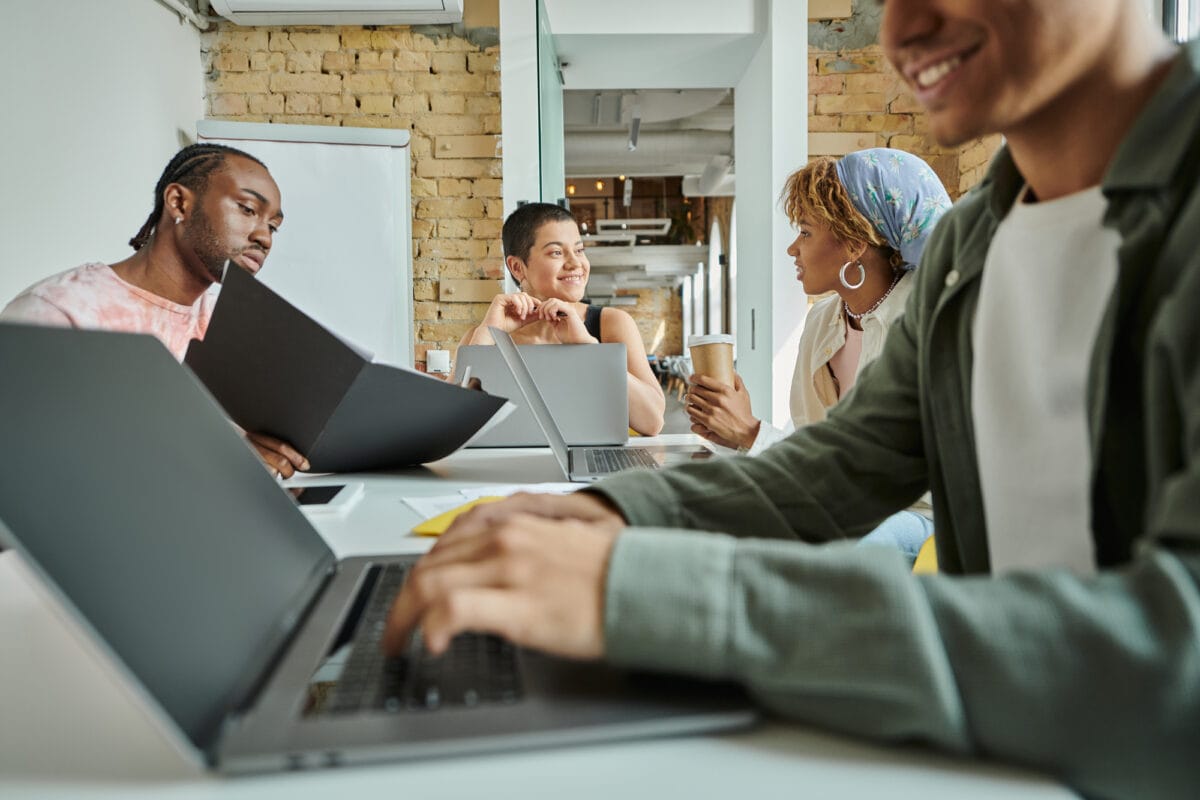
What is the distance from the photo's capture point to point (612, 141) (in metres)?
7.09

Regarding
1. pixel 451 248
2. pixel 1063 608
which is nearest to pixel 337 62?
pixel 451 248

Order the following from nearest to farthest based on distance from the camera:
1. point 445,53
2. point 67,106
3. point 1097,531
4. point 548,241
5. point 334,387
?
1. point 1097,531
2. point 334,387
3. point 548,241
4. point 67,106
5. point 445,53

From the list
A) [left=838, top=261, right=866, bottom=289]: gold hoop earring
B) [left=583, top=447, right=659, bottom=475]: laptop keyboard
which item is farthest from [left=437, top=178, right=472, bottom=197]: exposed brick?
[left=583, top=447, right=659, bottom=475]: laptop keyboard

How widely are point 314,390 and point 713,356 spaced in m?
0.78

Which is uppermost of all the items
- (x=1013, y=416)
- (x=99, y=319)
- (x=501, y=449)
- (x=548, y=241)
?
(x=548, y=241)

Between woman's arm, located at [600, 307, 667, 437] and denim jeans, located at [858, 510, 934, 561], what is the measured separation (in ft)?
2.85

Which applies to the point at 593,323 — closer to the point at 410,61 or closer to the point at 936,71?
the point at 936,71

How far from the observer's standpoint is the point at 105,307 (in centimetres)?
209

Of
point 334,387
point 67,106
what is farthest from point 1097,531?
point 67,106

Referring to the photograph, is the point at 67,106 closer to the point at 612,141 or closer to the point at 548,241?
the point at 548,241

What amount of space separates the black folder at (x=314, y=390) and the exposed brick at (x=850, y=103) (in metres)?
3.46

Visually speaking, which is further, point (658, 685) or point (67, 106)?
point (67, 106)

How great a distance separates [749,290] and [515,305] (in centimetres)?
212

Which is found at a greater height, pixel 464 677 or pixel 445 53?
pixel 445 53
